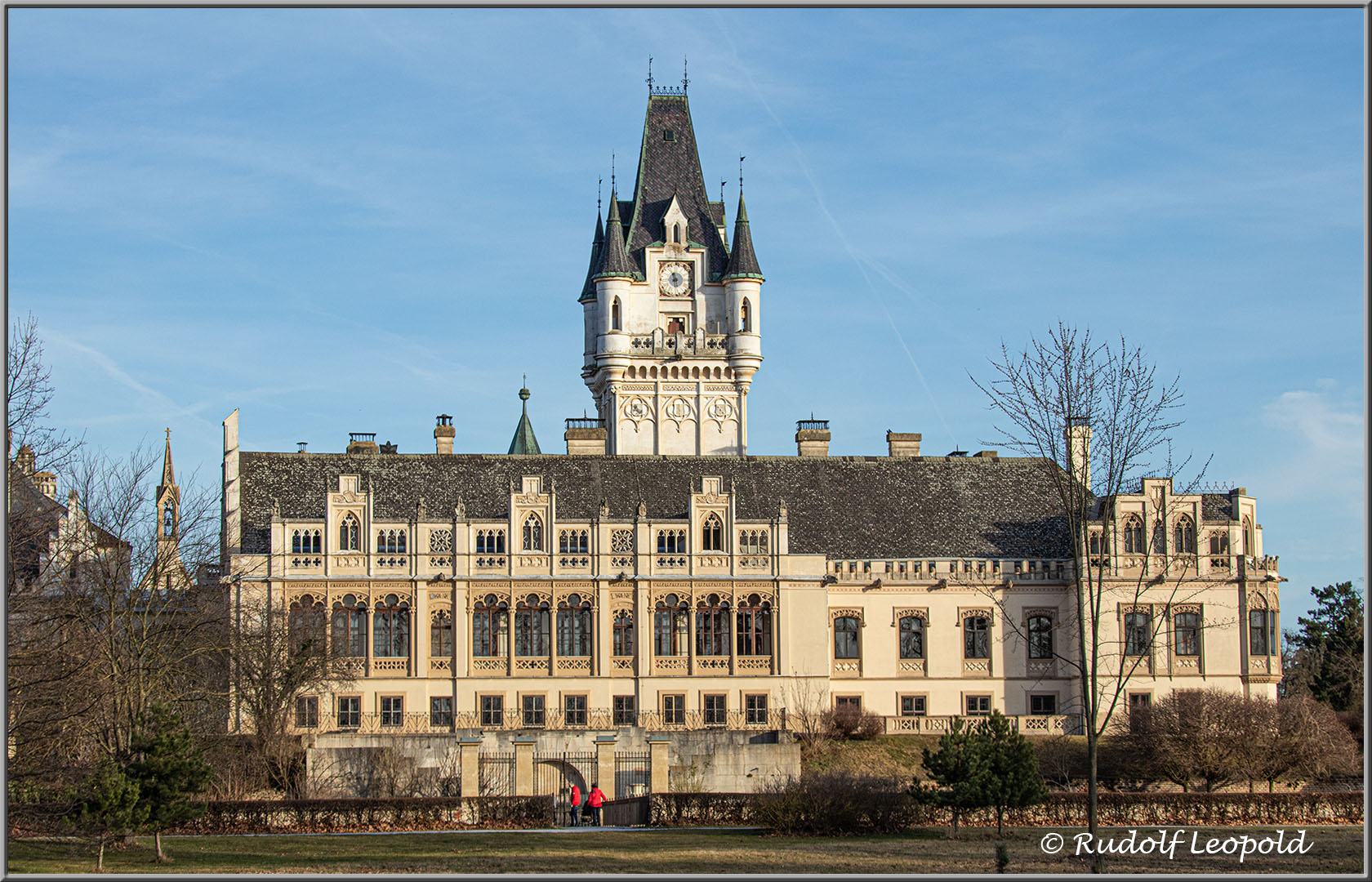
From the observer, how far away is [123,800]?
3853cm

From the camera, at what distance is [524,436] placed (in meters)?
111

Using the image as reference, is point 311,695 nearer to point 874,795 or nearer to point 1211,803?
point 874,795

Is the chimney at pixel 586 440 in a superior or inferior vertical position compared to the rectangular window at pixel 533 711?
superior

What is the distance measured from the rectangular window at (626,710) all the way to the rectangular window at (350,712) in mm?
9129

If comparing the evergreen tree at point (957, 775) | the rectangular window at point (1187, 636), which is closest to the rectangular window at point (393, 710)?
the evergreen tree at point (957, 775)

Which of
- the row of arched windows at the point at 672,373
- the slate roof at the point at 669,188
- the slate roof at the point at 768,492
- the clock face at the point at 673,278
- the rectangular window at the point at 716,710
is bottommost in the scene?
the rectangular window at the point at 716,710

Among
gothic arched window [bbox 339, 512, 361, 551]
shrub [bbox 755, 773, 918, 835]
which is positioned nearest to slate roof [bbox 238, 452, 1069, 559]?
gothic arched window [bbox 339, 512, 361, 551]

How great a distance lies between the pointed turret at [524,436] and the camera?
110500mm

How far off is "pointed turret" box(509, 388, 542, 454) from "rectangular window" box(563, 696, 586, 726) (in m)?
44.7

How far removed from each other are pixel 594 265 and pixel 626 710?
4006 cm

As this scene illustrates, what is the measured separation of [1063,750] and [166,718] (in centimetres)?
3160

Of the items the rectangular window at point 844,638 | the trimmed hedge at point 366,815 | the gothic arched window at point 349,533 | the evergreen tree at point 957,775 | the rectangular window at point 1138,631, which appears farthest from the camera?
the rectangular window at point 844,638

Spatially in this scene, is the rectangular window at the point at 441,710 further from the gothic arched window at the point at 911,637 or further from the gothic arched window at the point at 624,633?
the gothic arched window at the point at 911,637

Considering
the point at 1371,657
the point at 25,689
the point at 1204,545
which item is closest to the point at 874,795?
the point at 1371,657
